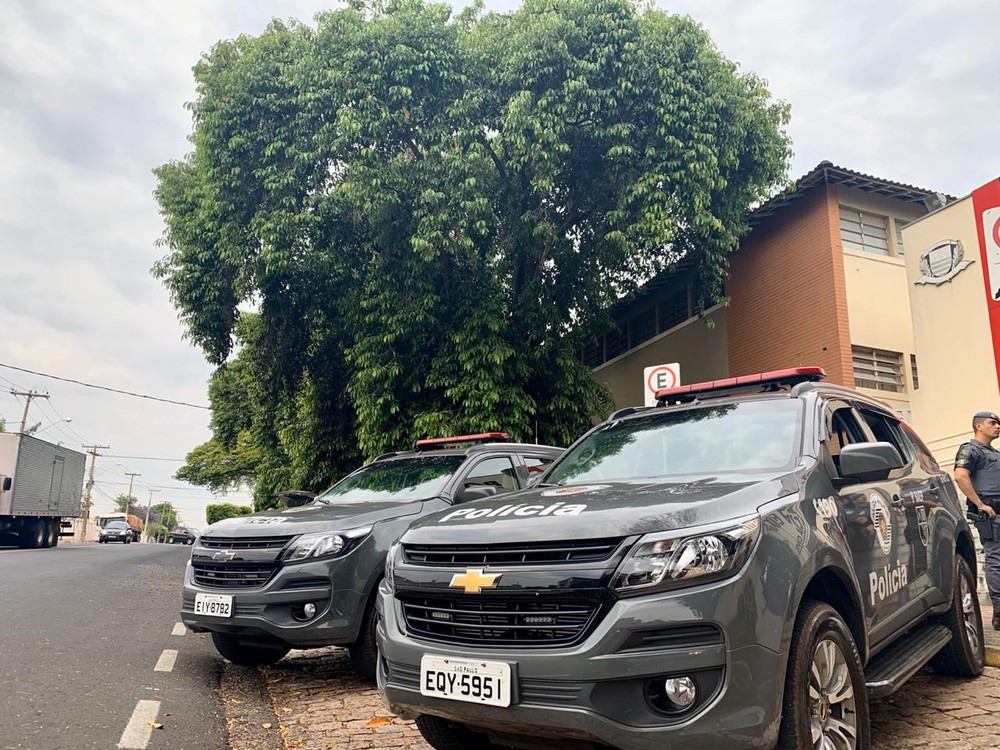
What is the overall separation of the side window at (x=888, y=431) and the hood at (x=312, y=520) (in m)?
3.08

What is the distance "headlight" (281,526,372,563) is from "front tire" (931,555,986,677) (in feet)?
12.3

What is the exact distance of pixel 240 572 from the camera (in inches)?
214

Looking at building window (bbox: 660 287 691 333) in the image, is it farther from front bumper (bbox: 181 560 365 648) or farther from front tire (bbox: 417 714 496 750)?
front tire (bbox: 417 714 496 750)

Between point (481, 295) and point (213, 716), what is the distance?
9875 mm

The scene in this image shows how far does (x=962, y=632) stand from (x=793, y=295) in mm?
12174

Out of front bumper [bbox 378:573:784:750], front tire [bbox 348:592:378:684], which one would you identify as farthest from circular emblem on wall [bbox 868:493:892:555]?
front tire [bbox 348:592:378:684]

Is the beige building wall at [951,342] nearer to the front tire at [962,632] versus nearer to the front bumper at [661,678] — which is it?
the front tire at [962,632]

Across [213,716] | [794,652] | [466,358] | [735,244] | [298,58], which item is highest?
[298,58]

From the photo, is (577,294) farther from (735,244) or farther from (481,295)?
(735,244)

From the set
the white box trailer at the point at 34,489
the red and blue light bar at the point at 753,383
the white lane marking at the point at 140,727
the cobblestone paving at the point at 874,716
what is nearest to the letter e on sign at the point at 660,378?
the red and blue light bar at the point at 753,383

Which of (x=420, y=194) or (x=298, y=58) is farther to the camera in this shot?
(x=298, y=58)

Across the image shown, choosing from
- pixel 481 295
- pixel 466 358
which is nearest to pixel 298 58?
pixel 481 295

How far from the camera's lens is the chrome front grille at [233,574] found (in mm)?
5309

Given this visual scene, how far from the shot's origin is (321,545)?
5270 millimetres
